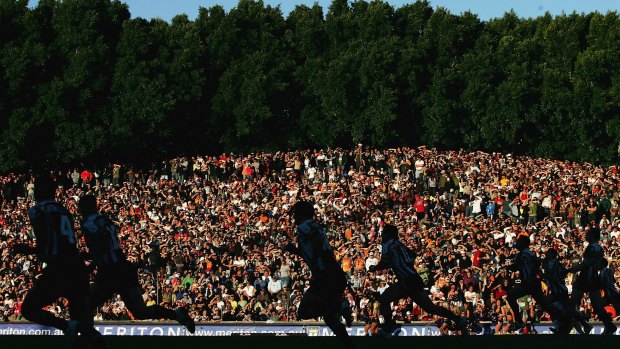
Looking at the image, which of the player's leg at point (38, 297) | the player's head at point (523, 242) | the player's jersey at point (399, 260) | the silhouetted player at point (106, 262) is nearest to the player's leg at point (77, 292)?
the player's leg at point (38, 297)

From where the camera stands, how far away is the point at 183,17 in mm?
71812

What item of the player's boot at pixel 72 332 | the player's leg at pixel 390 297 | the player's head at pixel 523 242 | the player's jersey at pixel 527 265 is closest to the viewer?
the player's boot at pixel 72 332

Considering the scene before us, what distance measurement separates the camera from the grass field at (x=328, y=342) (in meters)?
19.0

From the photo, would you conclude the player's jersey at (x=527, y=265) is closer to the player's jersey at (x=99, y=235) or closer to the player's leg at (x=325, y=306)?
the player's leg at (x=325, y=306)

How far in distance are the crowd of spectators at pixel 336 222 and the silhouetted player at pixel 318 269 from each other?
477 inches

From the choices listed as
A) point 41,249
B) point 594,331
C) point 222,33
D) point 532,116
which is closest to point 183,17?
point 222,33

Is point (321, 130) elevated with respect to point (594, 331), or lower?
elevated

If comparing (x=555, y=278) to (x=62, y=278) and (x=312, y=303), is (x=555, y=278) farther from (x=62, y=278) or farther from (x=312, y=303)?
(x=62, y=278)

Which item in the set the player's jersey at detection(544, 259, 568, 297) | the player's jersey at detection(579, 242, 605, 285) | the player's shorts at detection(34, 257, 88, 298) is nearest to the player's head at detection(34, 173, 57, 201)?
the player's shorts at detection(34, 257, 88, 298)

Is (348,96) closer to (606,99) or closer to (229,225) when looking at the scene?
(606,99)

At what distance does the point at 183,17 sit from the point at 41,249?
56.7 m

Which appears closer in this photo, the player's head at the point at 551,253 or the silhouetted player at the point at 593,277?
the silhouetted player at the point at 593,277

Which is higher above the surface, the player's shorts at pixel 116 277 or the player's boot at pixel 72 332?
the player's shorts at pixel 116 277

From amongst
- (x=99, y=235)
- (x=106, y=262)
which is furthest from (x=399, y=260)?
(x=99, y=235)
